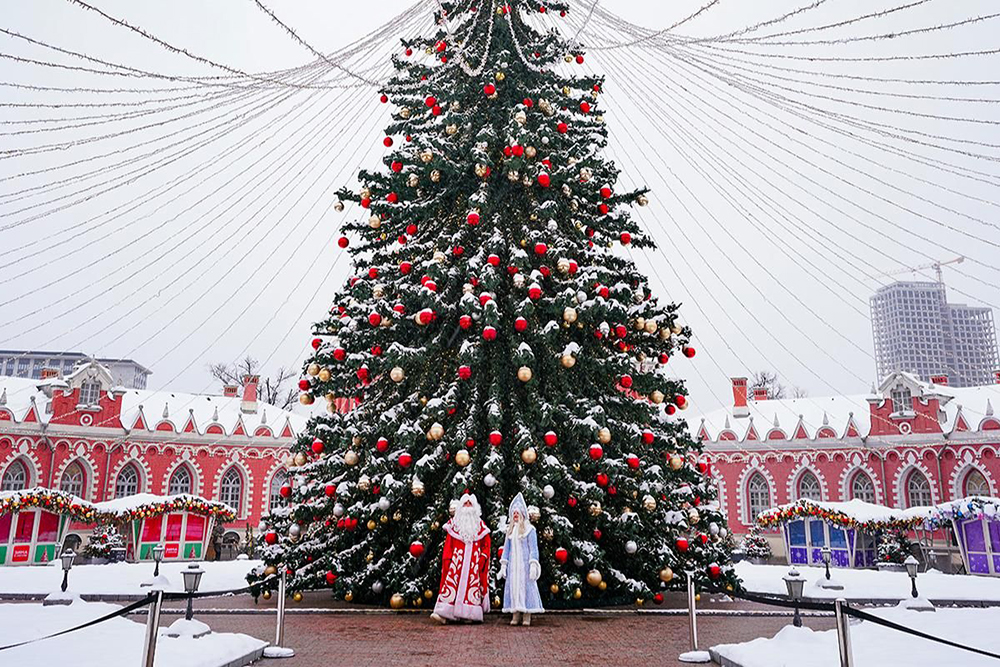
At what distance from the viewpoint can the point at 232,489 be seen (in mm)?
34219

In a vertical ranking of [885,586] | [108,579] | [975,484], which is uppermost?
[975,484]

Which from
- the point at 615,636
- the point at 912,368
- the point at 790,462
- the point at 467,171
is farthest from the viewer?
the point at 912,368

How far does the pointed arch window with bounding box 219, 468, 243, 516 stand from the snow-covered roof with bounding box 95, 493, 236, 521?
27.6 ft

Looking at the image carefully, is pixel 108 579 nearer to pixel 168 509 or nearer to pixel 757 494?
pixel 168 509

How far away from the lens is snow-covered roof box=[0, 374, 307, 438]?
30.3 metres

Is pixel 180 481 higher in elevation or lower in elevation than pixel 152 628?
higher

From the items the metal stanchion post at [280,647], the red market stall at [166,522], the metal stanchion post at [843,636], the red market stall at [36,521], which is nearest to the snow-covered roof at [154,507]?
the red market stall at [166,522]

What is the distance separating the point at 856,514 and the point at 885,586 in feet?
29.1

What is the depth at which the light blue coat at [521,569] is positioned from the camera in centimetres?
928

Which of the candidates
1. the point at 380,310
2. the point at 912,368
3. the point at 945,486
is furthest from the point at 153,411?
the point at 912,368

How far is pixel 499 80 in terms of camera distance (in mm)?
12688

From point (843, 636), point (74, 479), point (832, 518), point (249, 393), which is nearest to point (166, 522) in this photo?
point (74, 479)

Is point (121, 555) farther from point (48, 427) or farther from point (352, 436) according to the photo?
point (352, 436)

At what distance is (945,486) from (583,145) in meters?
25.9
